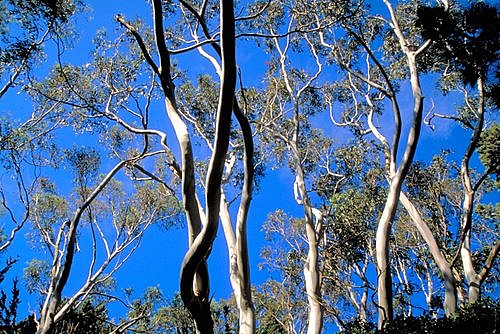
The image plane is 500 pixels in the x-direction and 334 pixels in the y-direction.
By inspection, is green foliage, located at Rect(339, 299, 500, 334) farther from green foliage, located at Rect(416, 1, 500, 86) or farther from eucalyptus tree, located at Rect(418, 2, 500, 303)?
green foliage, located at Rect(416, 1, 500, 86)

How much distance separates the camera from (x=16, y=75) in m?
9.23

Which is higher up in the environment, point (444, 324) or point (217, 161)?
point (217, 161)

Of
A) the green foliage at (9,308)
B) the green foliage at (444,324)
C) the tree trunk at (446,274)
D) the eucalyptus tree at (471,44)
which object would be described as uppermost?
the eucalyptus tree at (471,44)

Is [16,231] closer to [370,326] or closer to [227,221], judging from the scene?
[227,221]

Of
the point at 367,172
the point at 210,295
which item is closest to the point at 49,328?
the point at 210,295

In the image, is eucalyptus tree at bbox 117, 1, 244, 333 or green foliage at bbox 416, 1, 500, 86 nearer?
eucalyptus tree at bbox 117, 1, 244, 333

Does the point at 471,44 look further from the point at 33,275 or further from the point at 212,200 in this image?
the point at 33,275

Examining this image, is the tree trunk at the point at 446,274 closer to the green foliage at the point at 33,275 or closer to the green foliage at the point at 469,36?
the green foliage at the point at 469,36

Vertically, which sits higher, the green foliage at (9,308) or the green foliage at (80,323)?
the green foliage at (80,323)

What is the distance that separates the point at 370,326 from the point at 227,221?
2710mm

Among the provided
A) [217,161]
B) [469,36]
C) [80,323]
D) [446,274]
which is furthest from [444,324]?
[80,323]

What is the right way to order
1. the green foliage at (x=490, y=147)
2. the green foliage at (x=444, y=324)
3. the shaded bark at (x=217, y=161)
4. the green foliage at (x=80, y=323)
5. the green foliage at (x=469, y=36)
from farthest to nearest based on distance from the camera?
the green foliage at (x=490, y=147) < the green foliage at (x=469, y=36) < the green foliage at (x=444, y=324) < the green foliage at (x=80, y=323) < the shaded bark at (x=217, y=161)

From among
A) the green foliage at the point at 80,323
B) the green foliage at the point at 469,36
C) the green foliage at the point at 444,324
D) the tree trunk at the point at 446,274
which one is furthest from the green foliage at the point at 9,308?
the green foliage at the point at 469,36

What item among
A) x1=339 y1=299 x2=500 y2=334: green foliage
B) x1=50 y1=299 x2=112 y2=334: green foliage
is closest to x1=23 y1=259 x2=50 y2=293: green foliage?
x1=50 y1=299 x2=112 y2=334: green foliage
